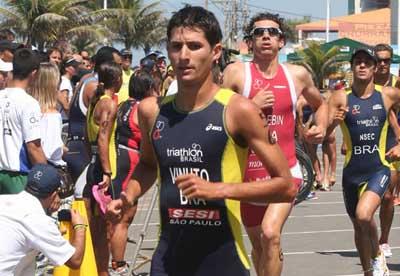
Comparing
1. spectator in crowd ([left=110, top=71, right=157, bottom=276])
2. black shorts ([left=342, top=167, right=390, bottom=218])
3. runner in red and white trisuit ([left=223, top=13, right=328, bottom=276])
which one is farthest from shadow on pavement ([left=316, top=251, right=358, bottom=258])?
runner in red and white trisuit ([left=223, top=13, right=328, bottom=276])

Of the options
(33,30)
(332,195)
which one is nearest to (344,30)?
(33,30)

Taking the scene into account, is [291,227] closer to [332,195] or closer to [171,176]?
[332,195]

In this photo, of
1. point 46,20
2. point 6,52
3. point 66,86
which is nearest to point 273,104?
point 6,52

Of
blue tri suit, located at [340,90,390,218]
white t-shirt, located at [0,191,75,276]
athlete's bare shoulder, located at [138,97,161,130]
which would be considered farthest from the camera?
blue tri suit, located at [340,90,390,218]

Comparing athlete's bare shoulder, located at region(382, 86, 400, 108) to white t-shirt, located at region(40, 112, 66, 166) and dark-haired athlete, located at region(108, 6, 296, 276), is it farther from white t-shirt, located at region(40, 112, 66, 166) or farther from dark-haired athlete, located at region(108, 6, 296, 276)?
dark-haired athlete, located at region(108, 6, 296, 276)

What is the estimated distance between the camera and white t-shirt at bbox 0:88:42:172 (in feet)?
26.3

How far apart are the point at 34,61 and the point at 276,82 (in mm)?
1896

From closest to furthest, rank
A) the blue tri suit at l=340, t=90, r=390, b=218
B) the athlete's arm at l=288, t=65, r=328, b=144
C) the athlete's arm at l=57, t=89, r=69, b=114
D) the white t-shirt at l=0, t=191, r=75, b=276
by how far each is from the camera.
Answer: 1. the white t-shirt at l=0, t=191, r=75, b=276
2. the athlete's arm at l=288, t=65, r=328, b=144
3. the blue tri suit at l=340, t=90, r=390, b=218
4. the athlete's arm at l=57, t=89, r=69, b=114

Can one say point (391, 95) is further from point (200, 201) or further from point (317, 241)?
point (200, 201)

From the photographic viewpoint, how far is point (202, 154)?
5.02m

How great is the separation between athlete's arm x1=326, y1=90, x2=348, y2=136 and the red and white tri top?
1.42 meters

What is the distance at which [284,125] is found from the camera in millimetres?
8141

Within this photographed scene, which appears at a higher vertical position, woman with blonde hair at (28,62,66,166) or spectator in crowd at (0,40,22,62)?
spectator in crowd at (0,40,22,62)

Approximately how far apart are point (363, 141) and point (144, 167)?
475 centimetres
